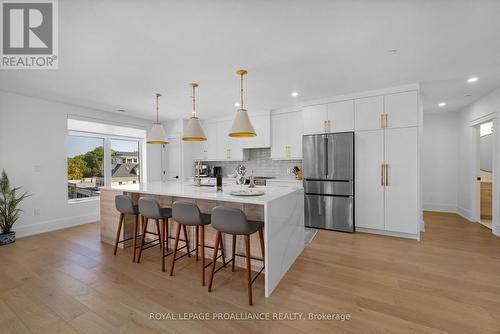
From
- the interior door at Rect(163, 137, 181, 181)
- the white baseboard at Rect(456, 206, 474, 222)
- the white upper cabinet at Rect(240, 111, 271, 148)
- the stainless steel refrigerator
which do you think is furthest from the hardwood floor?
the interior door at Rect(163, 137, 181, 181)

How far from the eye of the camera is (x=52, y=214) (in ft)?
13.7

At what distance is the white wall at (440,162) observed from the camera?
527 cm

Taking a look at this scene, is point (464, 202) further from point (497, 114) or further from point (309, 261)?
point (309, 261)

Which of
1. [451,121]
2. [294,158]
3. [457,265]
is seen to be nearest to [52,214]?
[294,158]

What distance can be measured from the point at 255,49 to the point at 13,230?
487cm

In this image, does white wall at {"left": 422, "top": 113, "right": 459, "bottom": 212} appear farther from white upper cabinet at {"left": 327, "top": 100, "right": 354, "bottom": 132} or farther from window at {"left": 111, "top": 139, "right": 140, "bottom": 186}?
window at {"left": 111, "top": 139, "right": 140, "bottom": 186}

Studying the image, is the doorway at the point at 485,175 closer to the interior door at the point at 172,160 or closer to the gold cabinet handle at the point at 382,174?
the gold cabinet handle at the point at 382,174

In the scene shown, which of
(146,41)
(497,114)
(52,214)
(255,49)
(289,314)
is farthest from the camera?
(52,214)

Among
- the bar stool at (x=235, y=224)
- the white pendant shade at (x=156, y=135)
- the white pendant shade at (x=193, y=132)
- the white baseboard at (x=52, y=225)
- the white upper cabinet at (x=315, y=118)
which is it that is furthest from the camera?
the white upper cabinet at (x=315, y=118)

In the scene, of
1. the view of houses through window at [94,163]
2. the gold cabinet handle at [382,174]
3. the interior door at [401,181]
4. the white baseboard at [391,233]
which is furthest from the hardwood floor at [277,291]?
the view of houses through window at [94,163]

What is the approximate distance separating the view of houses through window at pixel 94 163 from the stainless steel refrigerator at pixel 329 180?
446cm

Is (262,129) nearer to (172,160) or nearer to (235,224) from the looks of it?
(172,160)

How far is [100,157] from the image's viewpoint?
5145 mm

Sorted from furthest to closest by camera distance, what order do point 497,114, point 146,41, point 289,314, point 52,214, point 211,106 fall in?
point 211,106 < point 52,214 < point 497,114 < point 146,41 < point 289,314
